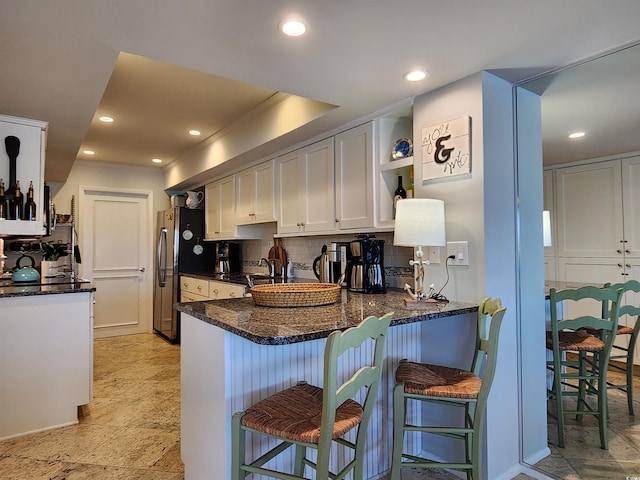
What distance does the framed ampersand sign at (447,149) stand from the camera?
2004 mm

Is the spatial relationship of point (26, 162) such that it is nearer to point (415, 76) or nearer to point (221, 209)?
point (221, 209)

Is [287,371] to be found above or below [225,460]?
above

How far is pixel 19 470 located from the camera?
7.02ft

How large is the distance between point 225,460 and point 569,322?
184 cm

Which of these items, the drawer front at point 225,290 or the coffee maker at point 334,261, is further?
the drawer front at point 225,290

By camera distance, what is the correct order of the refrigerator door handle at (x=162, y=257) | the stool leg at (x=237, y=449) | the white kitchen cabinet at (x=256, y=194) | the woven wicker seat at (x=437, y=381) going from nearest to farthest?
the stool leg at (x=237, y=449)
the woven wicker seat at (x=437, y=381)
the white kitchen cabinet at (x=256, y=194)
the refrigerator door handle at (x=162, y=257)

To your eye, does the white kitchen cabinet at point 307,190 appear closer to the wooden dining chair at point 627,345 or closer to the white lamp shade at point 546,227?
the white lamp shade at point 546,227

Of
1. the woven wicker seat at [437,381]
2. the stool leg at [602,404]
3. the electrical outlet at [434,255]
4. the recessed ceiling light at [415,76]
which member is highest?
the recessed ceiling light at [415,76]

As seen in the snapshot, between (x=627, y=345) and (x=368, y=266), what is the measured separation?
4.46ft

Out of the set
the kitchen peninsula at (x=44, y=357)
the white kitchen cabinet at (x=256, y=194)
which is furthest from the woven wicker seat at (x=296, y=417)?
the white kitchen cabinet at (x=256, y=194)

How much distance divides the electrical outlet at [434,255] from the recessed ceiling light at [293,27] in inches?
51.2

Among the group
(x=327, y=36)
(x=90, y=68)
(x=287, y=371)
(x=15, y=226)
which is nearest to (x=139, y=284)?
(x=15, y=226)

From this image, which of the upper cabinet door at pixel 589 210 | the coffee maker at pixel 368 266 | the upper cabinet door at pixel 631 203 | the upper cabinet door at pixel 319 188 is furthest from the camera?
the upper cabinet door at pixel 319 188

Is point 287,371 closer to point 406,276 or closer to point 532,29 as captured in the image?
point 406,276
